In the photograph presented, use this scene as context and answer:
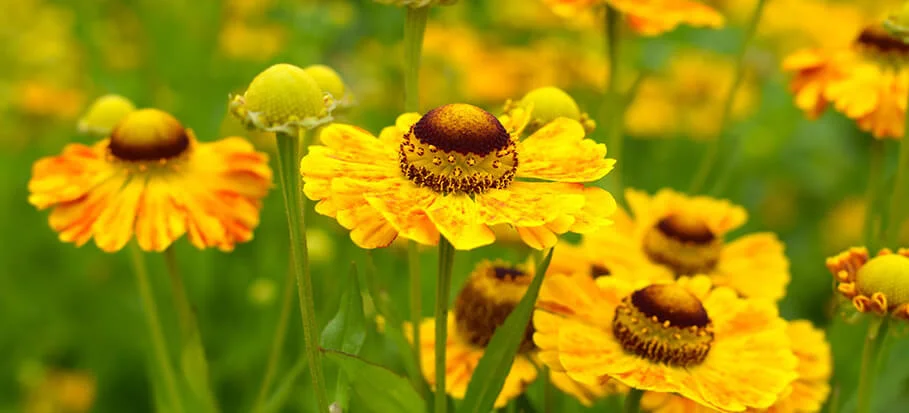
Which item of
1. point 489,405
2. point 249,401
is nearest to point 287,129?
point 489,405

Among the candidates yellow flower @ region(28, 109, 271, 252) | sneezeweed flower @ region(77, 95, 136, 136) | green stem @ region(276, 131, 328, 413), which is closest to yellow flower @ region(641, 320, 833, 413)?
green stem @ region(276, 131, 328, 413)

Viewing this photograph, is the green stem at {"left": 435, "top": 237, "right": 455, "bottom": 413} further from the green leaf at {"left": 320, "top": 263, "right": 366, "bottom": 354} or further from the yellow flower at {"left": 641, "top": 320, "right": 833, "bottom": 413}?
the yellow flower at {"left": 641, "top": 320, "right": 833, "bottom": 413}

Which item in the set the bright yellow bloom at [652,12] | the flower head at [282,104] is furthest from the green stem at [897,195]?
the flower head at [282,104]

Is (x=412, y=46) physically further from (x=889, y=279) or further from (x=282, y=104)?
(x=889, y=279)

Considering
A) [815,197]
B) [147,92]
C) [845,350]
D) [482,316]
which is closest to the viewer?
[482,316]

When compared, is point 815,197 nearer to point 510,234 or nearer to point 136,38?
point 510,234

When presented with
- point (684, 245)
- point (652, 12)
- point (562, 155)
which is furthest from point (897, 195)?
point (562, 155)

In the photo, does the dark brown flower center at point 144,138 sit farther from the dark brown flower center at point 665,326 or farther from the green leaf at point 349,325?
the dark brown flower center at point 665,326
